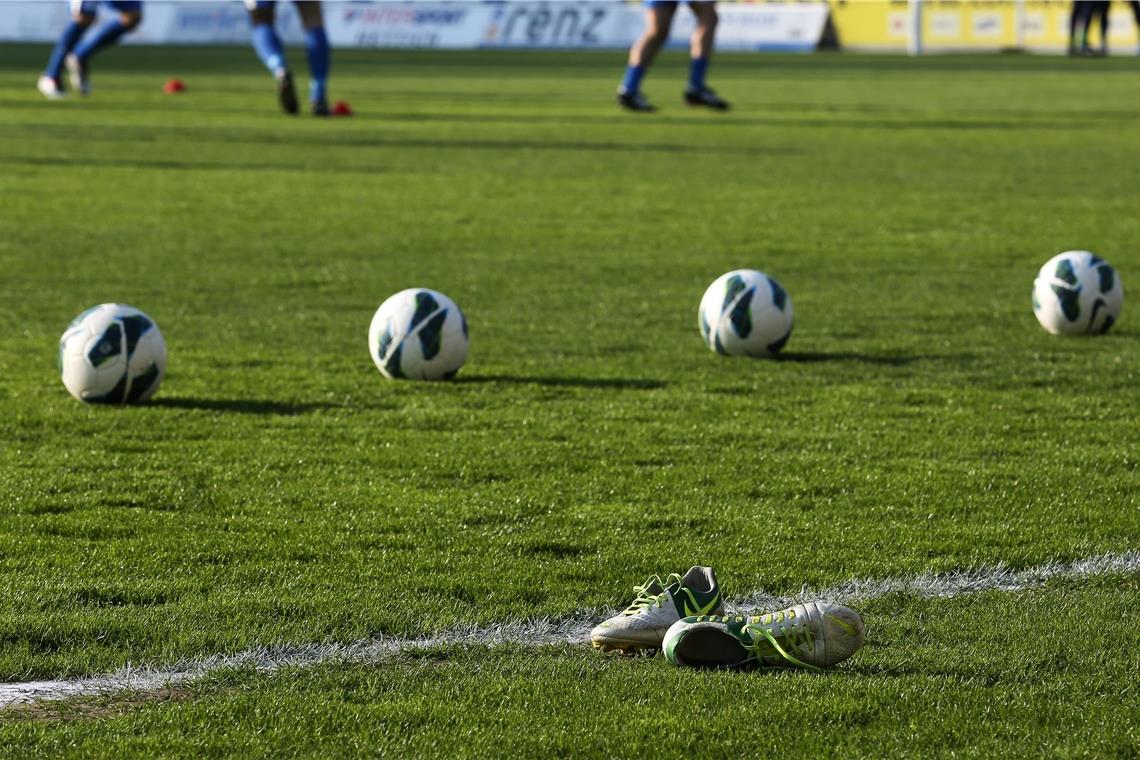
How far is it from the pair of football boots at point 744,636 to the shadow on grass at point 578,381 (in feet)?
10.2

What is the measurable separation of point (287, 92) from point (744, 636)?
57.2ft

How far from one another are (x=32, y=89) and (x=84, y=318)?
68.4 feet

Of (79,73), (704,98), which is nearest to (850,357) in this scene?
(704,98)

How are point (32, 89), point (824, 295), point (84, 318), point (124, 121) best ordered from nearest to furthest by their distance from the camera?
point (84, 318) < point (824, 295) < point (124, 121) < point (32, 89)

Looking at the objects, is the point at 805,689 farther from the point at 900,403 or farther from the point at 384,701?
the point at 900,403

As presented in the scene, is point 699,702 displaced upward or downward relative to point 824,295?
upward

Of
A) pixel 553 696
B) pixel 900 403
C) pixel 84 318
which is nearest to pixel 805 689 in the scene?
pixel 553 696

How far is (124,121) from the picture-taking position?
2027 centimetres

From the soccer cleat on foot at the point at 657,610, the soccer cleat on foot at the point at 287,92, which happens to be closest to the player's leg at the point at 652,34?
the soccer cleat on foot at the point at 287,92

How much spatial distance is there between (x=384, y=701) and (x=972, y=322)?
18.3ft

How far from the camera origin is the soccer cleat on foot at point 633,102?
21516mm

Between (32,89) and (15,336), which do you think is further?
(32,89)

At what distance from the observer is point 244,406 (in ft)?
21.5

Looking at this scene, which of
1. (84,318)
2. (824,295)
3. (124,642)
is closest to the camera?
(124,642)
